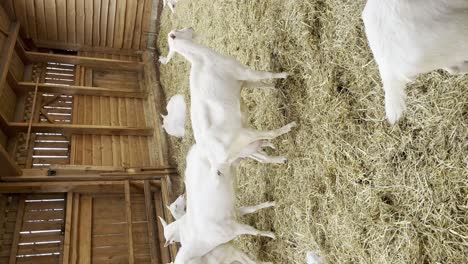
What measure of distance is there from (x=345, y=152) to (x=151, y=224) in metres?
2.89

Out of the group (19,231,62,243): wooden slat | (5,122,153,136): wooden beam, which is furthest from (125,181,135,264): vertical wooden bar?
(5,122,153,136): wooden beam

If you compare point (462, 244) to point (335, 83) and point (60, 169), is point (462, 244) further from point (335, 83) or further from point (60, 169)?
point (60, 169)

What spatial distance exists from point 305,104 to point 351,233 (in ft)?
2.89

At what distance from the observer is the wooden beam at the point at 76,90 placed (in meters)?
5.36

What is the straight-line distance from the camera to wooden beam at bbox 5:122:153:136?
4.82 meters

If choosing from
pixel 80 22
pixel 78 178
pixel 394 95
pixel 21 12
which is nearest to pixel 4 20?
pixel 21 12

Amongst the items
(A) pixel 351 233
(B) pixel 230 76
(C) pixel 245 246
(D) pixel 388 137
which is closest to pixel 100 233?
(C) pixel 245 246

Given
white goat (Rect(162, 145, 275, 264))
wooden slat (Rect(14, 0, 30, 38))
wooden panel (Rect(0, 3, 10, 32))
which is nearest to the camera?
white goat (Rect(162, 145, 275, 264))

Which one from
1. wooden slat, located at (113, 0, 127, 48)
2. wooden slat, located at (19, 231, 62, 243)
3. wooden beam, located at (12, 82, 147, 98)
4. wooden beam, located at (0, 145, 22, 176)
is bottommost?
wooden slat, located at (19, 231, 62, 243)

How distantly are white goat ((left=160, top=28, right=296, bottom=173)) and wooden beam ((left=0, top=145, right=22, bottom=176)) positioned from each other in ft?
8.36

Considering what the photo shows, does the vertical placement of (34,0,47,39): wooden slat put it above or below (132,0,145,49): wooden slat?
above

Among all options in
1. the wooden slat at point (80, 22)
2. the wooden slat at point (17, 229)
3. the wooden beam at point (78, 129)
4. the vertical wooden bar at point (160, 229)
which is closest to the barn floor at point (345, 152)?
the vertical wooden bar at point (160, 229)

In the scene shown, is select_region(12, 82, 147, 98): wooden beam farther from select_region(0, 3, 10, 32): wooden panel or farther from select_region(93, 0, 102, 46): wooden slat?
select_region(93, 0, 102, 46): wooden slat

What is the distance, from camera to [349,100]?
6.96 feet
